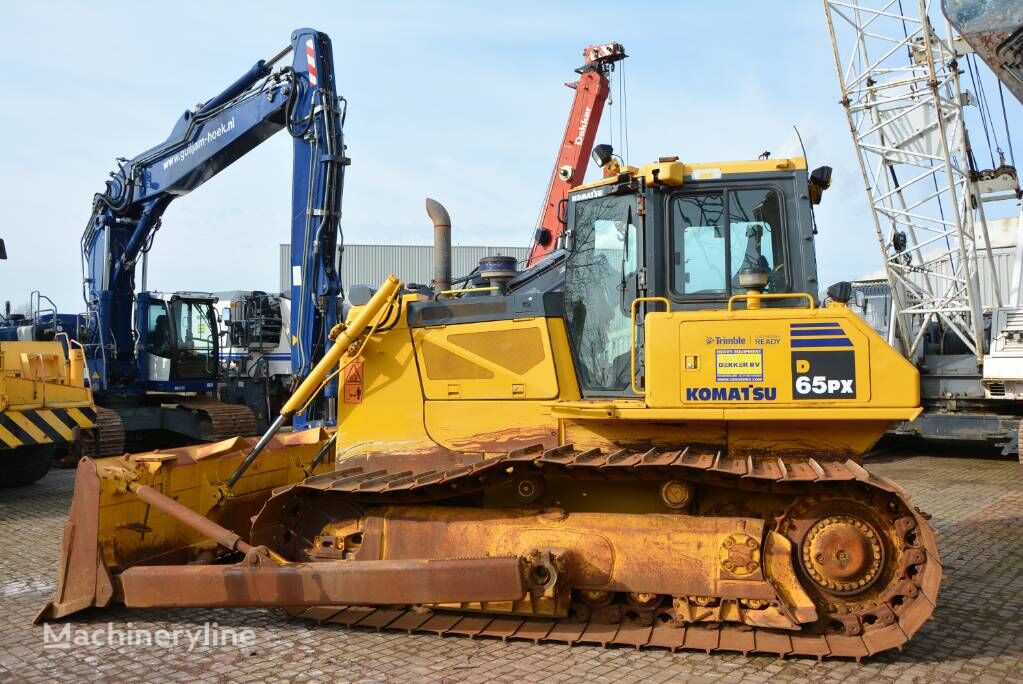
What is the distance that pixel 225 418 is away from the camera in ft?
46.2

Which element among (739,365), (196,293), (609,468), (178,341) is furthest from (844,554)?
(196,293)

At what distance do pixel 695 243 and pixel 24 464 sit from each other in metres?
9.79

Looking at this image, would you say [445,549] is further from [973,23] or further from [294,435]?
[973,23]

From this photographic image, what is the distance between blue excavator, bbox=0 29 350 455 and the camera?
10.4m

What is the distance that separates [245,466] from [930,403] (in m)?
13.4

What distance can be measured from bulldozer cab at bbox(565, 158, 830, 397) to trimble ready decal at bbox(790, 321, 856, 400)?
1.22ft

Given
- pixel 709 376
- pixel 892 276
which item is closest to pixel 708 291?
Result: pixel 709 376

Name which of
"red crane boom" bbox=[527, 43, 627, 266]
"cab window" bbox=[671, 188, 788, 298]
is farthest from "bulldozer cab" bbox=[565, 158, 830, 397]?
"red crane boom" bbox=[527, 43, 627, 266]

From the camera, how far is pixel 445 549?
18.1ft

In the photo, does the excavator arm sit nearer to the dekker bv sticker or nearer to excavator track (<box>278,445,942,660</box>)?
excavator track (<box>278,445,942,660</box>)

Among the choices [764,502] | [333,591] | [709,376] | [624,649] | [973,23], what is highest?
[973,23]

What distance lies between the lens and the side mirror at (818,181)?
5652 millimetres

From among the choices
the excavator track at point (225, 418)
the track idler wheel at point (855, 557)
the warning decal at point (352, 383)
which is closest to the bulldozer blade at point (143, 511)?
the warning decal at point (352, 383)

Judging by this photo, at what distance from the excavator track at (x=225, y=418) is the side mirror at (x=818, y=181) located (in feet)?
34.3
